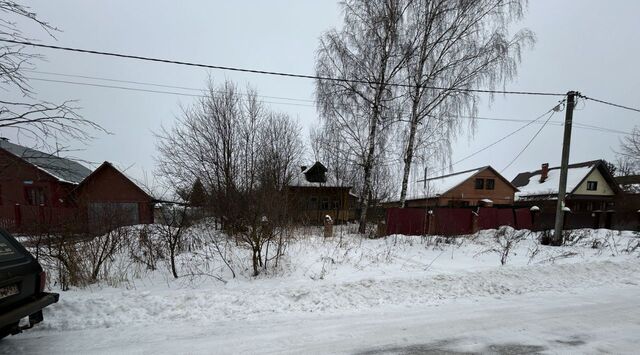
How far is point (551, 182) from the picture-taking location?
36.6 metres

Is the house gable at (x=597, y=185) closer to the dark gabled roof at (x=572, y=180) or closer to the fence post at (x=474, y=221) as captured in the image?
the dark gabled roof at (x=572, y=180)

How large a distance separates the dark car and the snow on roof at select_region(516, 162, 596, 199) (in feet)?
138

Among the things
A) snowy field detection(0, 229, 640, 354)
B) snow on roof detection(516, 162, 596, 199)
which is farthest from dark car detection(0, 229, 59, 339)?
snow on roof detection(516, 162, 596, 199)

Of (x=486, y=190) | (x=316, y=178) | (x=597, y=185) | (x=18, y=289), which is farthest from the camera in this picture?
(x=597, y=185)

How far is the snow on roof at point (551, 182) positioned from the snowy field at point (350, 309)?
33259 millimetres

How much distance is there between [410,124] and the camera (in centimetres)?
1475

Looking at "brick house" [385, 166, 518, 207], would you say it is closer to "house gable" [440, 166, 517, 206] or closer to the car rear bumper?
"house gable" [440, 166, 517, 206]

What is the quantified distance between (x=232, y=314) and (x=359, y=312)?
199 cm

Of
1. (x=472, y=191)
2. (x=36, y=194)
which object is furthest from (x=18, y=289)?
Answer: (x=472, y=191)

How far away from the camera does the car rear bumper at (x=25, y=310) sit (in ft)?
9.91

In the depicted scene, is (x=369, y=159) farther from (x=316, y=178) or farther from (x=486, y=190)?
(x=486, y=190)

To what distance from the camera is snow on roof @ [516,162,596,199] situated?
35.0 metres

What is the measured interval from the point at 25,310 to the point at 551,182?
45.4 meters

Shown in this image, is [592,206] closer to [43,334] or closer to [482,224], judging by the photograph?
[482,224]
